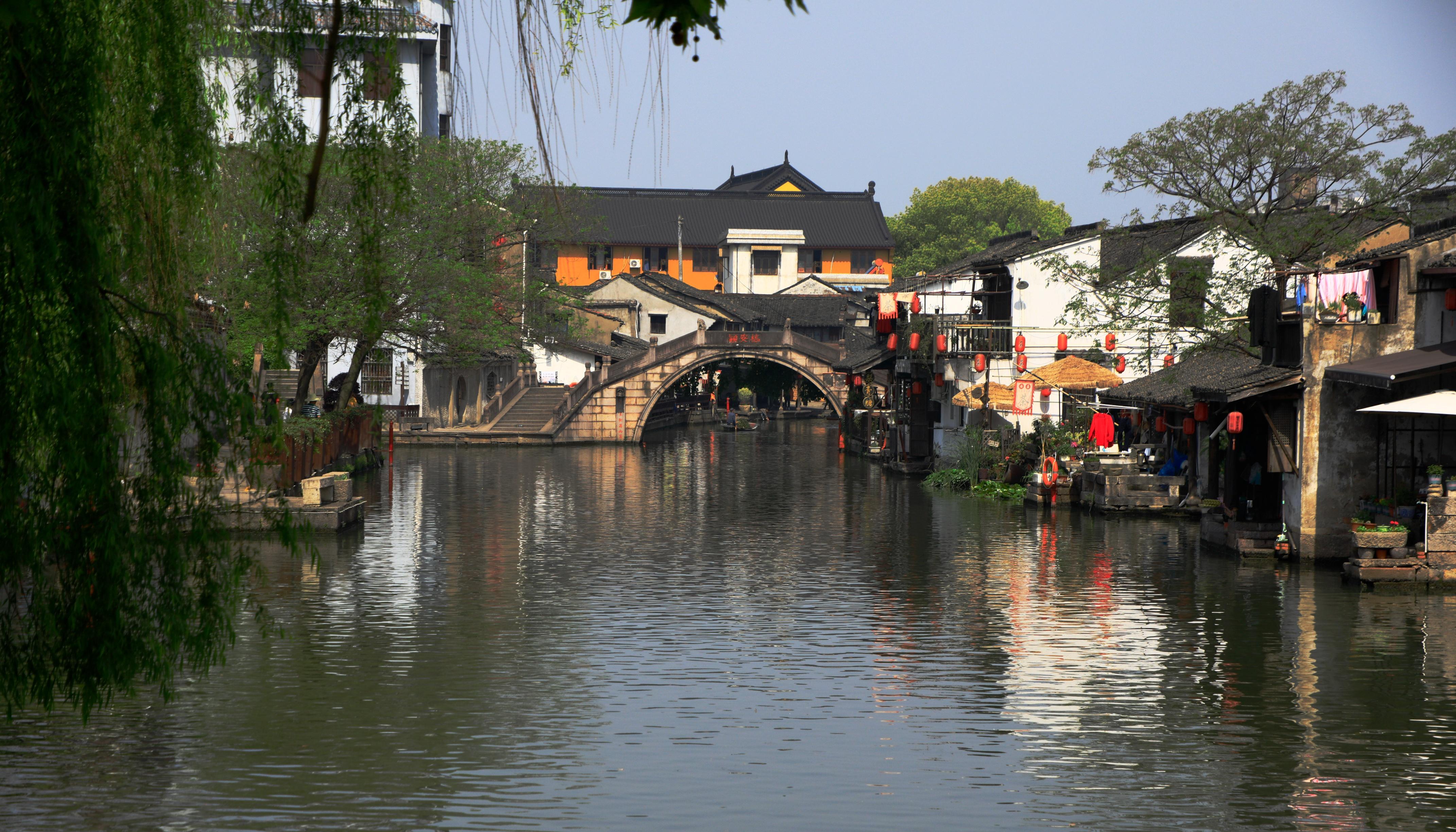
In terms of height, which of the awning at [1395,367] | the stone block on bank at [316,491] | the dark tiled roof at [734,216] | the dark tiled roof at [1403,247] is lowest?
the stone block on bank at [316,491]

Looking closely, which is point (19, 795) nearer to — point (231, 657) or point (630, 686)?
point (231, 657)

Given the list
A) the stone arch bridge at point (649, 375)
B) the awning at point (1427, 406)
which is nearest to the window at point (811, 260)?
the stone arch bridge at point (649, 375)

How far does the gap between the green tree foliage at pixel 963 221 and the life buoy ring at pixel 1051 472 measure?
2240 inches

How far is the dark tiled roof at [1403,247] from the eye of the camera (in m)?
18.4

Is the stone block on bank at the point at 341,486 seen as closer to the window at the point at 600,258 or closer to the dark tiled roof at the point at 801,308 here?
the dark tiled roof at the point at 801,308

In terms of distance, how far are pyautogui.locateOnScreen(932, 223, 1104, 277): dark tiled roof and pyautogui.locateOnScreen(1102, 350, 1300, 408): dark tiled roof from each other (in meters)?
3.76

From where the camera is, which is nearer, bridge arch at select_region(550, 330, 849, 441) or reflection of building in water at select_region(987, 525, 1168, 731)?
reflection of building in water at select_region(987, 525, 1168, 731)

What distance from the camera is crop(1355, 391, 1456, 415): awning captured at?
17.0 meters

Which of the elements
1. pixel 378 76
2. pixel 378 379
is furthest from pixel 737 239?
pixel 378 76

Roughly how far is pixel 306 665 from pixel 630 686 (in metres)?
3.41

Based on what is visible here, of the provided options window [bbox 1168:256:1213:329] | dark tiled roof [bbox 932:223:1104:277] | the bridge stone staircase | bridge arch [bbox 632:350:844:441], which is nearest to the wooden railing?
the bridge stone staircase

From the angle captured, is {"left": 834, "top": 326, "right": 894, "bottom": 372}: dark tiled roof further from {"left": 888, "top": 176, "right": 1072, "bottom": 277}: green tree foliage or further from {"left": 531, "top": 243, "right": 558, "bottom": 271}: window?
{"left": 888, "top": 176, "right": 1072, "bottom": 277}: green tree foliage

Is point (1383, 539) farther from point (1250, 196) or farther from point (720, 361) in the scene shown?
point (720, 361)

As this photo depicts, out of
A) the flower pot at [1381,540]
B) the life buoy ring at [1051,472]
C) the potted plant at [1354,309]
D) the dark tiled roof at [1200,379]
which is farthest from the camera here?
the life buoy ring at [1051,472]
